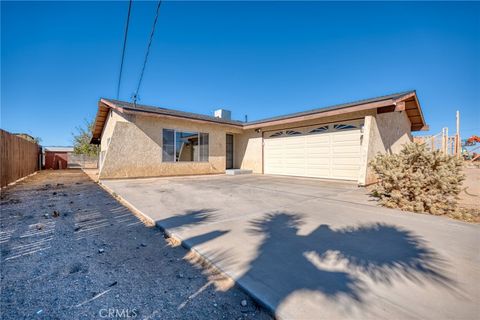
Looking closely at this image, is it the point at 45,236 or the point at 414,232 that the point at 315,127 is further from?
the point at 45,236

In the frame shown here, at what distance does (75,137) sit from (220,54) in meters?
23.7

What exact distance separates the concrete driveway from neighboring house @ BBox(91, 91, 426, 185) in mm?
4867

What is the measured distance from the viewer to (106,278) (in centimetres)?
199

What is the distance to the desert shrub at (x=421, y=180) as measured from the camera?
160 inches

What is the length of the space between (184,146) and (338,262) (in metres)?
10.1

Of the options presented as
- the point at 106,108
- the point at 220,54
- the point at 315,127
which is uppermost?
the point at 220,54

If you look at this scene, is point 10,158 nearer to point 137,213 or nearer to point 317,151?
point 137,213

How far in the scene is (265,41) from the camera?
482 inches

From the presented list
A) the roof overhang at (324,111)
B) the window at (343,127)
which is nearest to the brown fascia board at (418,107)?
the roof overhang at (324,111)

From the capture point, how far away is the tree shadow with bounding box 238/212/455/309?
69.6 inches

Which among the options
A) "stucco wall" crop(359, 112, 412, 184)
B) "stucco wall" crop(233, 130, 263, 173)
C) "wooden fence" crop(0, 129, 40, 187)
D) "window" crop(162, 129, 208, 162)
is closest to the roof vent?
"stucco wall" crop(233, 130, 263, 173)

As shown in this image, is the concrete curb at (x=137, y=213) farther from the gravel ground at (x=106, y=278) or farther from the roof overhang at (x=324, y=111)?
the roof overhang at (x=324, y=111)

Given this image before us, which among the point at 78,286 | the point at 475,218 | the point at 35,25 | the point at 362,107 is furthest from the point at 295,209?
the point at 35,25

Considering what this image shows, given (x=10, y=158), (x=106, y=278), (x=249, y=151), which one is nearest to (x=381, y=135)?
(x=249, y=151)
